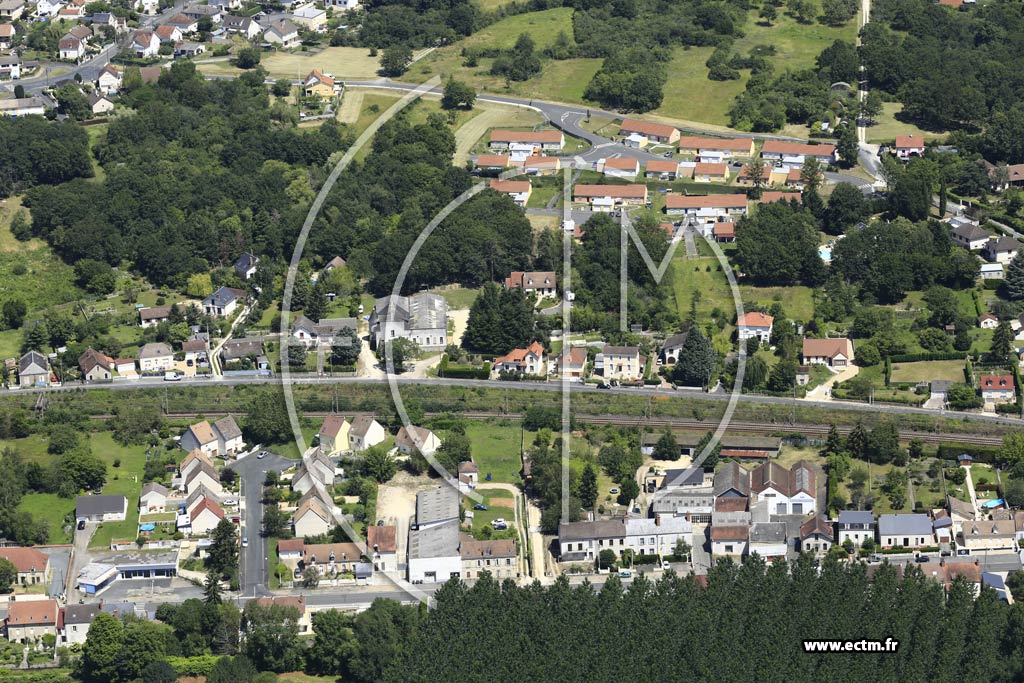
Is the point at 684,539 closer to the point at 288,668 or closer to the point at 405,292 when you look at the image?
the point at 288,668

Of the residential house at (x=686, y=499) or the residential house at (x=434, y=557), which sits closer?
the residential house at (x=434, y=557)

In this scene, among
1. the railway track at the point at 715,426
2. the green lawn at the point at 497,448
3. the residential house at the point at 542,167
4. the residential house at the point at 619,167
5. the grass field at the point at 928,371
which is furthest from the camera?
the residential house at the point at 542,167

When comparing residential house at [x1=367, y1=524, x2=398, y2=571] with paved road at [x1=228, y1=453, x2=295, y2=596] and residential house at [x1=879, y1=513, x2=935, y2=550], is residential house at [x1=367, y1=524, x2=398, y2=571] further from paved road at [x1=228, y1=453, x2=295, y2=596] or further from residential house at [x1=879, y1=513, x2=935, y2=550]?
residential house at [x1=879, y1=513, x2=935, y2=550]

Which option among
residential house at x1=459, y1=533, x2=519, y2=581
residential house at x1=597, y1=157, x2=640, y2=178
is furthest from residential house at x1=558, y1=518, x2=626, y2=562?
residential house at x1=597, y1=157, x2=640, y2=178

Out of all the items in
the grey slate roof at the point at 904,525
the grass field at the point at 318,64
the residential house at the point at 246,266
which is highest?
the grass field at the point at 318,64

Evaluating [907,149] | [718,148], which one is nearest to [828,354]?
[718,148]

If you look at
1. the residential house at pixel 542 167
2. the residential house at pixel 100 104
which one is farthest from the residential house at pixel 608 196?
the residential house at pixel 100 104

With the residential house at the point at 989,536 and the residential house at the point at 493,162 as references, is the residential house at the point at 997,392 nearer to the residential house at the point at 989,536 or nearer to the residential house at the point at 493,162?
the residential house at the point at 989,536

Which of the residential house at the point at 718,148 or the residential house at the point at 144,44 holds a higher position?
the residential house at the point at 144,44

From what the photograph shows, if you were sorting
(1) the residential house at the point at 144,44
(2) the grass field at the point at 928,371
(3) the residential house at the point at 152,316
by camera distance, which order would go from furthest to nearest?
(1) the residential house at the point at 144,44
(3) the residential house at the point at 152,316
(2) the grass field at the point at 928,371
